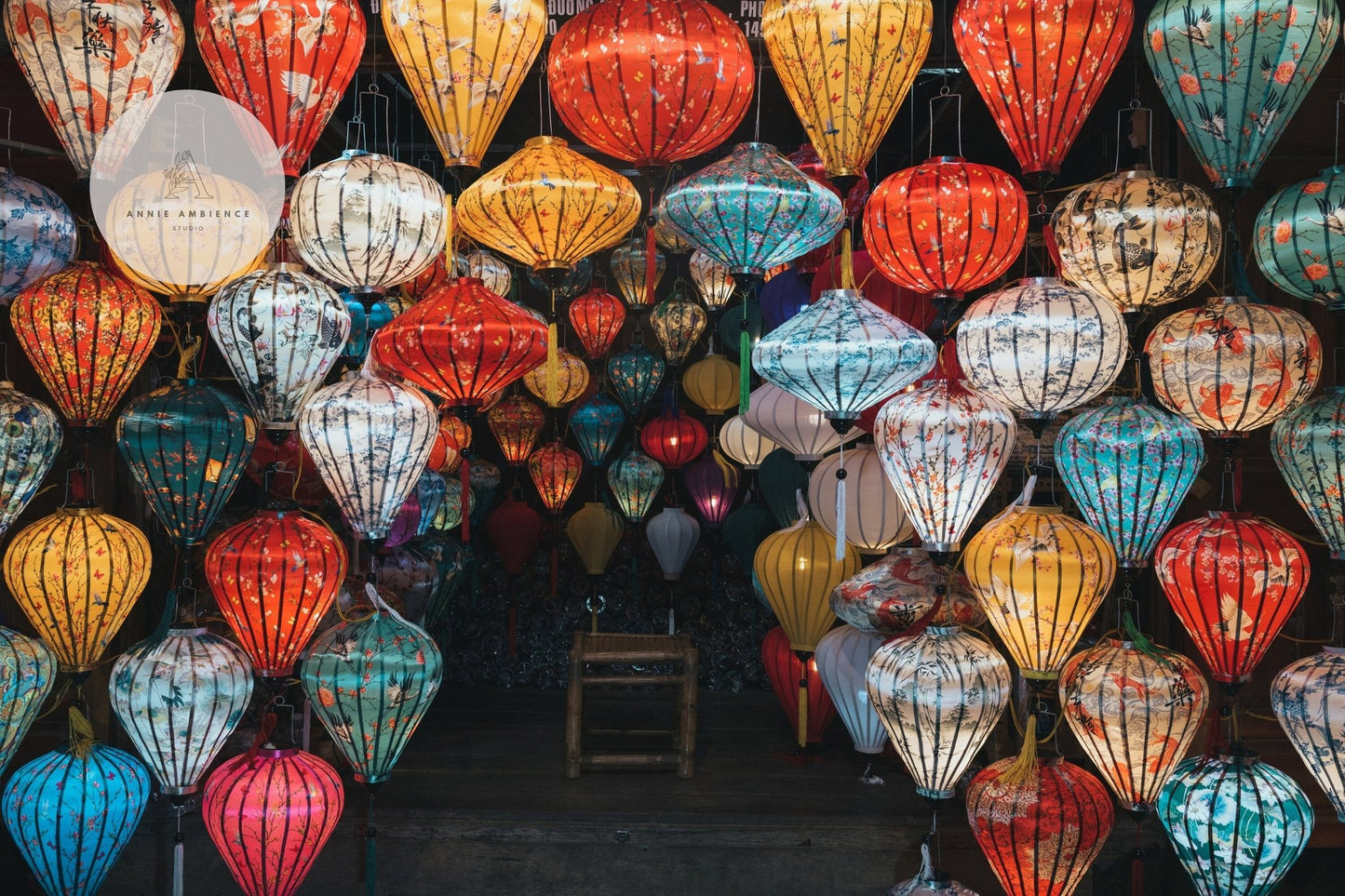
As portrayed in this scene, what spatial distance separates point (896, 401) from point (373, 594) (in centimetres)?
130

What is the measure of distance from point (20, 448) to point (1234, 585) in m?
2.57

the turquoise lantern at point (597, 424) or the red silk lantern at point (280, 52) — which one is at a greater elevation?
the red silk lantern at point (280, 52)

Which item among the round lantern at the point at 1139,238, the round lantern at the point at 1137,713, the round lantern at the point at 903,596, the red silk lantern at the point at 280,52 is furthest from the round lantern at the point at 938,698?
the red silk lantern at the point at 280,52

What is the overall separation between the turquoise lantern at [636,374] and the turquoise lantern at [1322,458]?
2.66 meters

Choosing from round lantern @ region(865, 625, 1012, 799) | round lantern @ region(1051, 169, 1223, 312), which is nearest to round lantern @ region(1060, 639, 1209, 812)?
round lantern @ region(865, 625, 1012, 799)

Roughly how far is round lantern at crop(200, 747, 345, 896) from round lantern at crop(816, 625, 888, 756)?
1.56 metres

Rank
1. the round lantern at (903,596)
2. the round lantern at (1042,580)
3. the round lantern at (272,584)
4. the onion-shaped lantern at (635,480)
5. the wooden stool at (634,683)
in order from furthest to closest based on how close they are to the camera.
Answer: the onion-shaped lantern at (635,480)
the wooden stool at (634,683)
the round lantern at (903,596)
the round lantern at (272,584)
the round lantern at (1042,580)

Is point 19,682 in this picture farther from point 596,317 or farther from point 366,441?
point 596,317

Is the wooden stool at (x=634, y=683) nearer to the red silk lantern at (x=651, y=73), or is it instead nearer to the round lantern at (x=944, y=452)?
the round lantern at (x=944, y=452)

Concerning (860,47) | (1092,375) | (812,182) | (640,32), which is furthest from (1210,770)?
(640,32)

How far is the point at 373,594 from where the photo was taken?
2676 millimetres

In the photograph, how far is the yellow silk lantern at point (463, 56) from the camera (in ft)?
6.93

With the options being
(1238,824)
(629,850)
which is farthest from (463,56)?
(629,850)

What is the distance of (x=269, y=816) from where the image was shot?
2.49 meters
